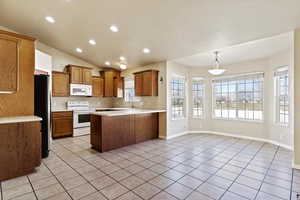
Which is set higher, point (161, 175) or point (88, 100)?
point (88, 100)

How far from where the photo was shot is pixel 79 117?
17.9 feet

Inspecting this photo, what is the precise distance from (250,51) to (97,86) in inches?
216

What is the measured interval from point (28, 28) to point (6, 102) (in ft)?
9.04

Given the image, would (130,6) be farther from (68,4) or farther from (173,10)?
(68,4)

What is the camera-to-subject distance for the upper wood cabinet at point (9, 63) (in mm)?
2641

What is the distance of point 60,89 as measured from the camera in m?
5.33

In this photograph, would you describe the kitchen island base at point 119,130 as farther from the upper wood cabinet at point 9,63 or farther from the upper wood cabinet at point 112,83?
the upper wood cabinet at point 112,83

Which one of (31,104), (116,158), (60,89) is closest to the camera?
(31,104)

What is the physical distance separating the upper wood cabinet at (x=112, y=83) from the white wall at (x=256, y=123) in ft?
9.80

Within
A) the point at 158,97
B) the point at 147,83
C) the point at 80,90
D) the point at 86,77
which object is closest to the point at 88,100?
the point at 80,90

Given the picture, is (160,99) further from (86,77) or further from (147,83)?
(86,77)

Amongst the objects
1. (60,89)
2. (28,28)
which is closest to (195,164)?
(60,89)

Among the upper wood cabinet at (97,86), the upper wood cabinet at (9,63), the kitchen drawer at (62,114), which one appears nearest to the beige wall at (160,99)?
the upper wood cabinet at (97,86)

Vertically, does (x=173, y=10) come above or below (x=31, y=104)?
above
